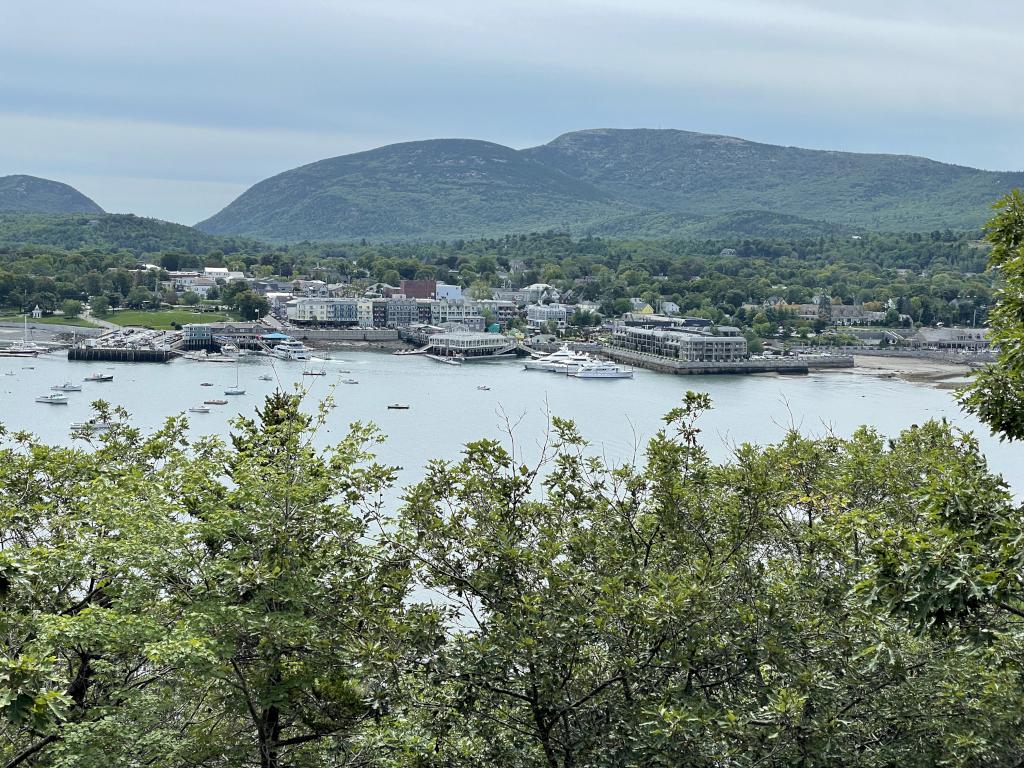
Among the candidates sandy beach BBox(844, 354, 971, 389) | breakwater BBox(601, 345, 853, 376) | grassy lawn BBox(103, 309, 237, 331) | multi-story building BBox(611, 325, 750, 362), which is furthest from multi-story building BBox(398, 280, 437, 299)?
sandy beach BBox(844, 354, 971, 389)

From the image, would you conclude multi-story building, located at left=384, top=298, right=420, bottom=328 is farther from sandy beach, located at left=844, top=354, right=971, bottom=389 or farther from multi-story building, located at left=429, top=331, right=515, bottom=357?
sandy beach, located at left=844, top=354, right=971, bottom=389

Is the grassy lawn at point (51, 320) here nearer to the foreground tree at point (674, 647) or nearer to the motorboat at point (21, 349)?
the motorboat at point (21, 349)

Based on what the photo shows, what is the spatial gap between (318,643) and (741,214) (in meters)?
97.5

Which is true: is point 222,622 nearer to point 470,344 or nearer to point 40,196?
point 470,344

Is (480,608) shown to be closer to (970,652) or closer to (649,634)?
(649,634)

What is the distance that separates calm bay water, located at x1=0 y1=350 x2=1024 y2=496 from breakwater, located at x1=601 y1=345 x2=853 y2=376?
0.95m

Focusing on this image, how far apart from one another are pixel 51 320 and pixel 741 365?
2440 cm

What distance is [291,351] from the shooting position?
3425 centimetres

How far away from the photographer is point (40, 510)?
4.26 m

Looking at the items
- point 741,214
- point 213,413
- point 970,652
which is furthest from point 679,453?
point 741,214

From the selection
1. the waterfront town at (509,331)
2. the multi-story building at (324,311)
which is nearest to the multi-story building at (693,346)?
the waterfront town at (509,331)

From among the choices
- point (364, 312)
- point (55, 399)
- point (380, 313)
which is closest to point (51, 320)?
point (364, 312)

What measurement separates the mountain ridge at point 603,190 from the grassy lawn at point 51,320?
61163 mm

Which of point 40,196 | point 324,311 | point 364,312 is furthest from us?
point 40,196
